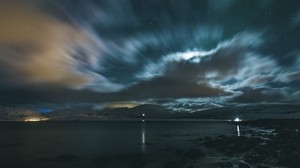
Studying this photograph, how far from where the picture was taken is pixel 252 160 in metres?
37.2

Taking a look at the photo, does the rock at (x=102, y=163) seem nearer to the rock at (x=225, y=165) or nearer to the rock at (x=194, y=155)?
the rock at (x=194, y=155)

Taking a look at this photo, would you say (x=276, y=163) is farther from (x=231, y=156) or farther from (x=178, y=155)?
(x=178, y=155)

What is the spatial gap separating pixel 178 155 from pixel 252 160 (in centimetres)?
1308

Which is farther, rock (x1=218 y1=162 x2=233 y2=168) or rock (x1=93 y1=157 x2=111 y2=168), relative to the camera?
rock (x1=93 y1=157 x2=111 y2=168)

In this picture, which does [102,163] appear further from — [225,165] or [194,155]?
[225,165]

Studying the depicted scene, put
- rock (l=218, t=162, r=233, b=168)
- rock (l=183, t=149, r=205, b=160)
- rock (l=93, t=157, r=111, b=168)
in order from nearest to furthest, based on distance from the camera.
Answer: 1. rock (l=218, t=162, r=233, b=168)
2. rock (l=93, t=157, r=111, b=168)
3. rock (l=183, t=149, r=205, b=160)

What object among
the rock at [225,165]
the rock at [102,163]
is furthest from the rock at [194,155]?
the rock at [102,163]

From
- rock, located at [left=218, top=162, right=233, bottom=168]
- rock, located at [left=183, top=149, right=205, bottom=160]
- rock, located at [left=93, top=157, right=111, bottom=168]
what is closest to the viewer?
rock, located at [left=218, top=162, right=233, bottom=168]

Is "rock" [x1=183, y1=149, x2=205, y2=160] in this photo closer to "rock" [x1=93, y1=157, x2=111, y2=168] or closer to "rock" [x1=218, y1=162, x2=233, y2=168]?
"rock" [x1=218, y1=162, x2=233, y2=168]

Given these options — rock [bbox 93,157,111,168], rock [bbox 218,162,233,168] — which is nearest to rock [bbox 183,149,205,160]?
rock [bbox 218,162,233,168]

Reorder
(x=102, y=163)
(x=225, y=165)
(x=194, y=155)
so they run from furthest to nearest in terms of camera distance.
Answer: (x=194, y=155), (x=102, y=163), (x=225, y=165)

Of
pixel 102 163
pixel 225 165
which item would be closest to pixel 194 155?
pixel 225 165

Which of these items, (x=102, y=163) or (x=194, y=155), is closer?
(x=102, y=163)

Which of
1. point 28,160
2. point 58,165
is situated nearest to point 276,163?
point 58,165
